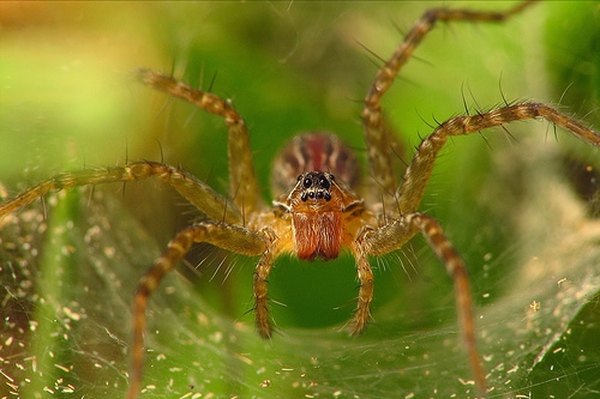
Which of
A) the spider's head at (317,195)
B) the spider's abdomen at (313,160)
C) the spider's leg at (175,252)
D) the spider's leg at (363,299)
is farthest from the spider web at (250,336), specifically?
the spider's abdomen at (313,160)

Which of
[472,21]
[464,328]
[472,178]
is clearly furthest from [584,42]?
[464,328]

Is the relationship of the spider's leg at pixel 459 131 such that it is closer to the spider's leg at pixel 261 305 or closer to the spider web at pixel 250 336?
the spider web at pixel 250 336

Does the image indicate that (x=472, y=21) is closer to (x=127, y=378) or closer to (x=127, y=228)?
(x=127, y=228)

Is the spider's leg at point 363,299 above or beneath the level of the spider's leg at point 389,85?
beneath

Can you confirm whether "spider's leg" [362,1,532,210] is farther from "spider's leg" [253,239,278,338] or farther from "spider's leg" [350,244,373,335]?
"spider's leg" [253,239,278,338]

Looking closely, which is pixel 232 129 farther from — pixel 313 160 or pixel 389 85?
pixel 389 85

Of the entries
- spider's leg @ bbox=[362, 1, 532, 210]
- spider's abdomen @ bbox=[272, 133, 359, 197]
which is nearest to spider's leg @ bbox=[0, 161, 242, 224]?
spider's abdomen @ bbox=[272, 133, 359, 197]

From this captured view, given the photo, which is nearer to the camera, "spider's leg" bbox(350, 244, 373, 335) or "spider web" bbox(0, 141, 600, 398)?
"spider web" bbox(0, 141, 600, 398)

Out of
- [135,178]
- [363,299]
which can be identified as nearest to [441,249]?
[363,299]
